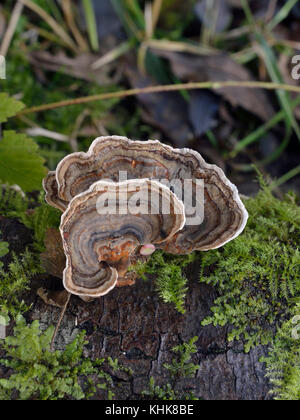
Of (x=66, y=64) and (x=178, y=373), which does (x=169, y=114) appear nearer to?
(x=66, y=64)

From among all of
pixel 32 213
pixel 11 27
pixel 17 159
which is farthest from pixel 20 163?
pixel 11 27

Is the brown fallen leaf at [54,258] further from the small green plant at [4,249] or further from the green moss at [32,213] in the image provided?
the small green plant at [4,249]

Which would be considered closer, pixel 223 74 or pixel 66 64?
pixel 223 74

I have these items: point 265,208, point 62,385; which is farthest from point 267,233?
point 62,385

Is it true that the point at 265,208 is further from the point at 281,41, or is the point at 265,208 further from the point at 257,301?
the point at 281,41

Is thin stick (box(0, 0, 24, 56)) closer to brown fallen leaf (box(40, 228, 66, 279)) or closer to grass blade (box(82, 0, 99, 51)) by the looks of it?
grass blade (box(82, 0, 99, 51))
